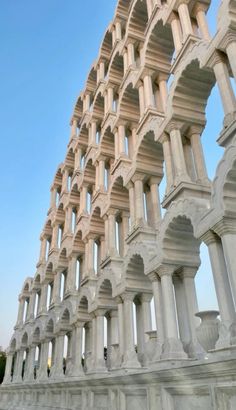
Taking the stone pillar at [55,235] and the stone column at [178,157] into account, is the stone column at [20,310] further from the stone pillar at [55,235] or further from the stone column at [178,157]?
→ the stone column at [178,157]

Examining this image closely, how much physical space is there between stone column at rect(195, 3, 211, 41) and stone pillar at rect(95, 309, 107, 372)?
11705mm

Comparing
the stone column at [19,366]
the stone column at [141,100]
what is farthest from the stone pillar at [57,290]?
the stone column at [141,100]

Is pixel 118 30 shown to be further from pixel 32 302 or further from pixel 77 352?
pixel 32 302

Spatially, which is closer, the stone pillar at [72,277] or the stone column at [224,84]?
the stone column at [224,84]

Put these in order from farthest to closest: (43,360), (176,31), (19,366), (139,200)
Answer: (19,366)
(43,360)
(139,200)
(176,31)

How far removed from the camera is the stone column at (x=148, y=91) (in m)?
15.2

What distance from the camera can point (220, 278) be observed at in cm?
850

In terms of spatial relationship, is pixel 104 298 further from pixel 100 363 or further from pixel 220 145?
pixel 220 145

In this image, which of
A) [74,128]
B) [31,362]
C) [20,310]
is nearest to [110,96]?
[74,128]

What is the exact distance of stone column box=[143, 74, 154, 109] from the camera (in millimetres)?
15207

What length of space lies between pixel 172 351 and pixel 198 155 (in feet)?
19.5

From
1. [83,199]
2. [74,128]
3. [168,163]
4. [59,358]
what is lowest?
[59,358]

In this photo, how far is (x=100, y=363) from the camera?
49.6ft

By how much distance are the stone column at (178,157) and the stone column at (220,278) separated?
2732mm
